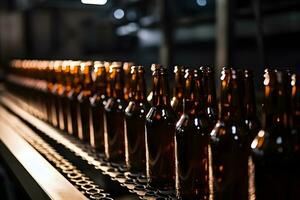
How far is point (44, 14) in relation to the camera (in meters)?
6.36

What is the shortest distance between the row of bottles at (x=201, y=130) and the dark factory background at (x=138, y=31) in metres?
2.33

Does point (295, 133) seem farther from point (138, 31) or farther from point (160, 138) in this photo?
point (138, 31)

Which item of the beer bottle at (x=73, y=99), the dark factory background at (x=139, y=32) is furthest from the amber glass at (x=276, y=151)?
the dark factory background at (x=139, y=32)

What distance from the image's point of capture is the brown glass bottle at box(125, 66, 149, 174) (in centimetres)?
96

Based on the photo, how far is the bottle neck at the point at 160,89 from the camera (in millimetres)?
880

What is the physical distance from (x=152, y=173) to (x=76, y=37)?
606 centimetres

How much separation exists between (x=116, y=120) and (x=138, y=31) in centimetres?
496

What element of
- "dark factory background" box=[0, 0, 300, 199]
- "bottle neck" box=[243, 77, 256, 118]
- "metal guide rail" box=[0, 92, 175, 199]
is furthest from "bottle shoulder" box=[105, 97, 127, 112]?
"dark factory background" box=[0, 0, 300, 199]

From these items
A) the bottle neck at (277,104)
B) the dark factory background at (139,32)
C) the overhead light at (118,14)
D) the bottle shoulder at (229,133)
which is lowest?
the bottle shoulder at (229,133)

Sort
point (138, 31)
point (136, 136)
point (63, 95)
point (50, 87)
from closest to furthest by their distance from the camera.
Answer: point (136, 136) → point (63, 95) → point (50, 87) → point (138, 31)

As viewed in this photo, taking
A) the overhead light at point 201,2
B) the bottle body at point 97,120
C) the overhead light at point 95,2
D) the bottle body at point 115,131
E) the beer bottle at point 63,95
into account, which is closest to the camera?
the bottle body at point 115,131

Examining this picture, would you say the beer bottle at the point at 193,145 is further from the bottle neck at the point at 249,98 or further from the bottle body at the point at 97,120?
the bottle body at the point at 97,120

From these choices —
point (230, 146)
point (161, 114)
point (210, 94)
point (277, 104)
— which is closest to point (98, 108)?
point (161, 114)

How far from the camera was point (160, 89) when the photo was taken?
0.89 m
